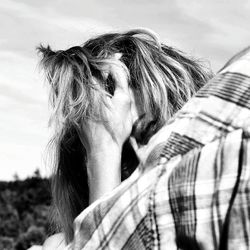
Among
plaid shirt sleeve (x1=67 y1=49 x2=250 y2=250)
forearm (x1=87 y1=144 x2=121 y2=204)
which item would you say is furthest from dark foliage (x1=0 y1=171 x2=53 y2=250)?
plaid shirt sleeve (x1=67 y1=49 x2=250 y2=250)

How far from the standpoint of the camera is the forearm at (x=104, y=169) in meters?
2.39

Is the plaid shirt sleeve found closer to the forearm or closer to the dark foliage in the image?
the forearm

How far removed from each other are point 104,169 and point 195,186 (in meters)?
1.46

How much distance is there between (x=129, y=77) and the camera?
2.49 meters

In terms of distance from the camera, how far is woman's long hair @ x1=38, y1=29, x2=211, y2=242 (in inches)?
94.6

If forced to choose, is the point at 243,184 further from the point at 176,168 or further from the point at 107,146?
the point at 107,146

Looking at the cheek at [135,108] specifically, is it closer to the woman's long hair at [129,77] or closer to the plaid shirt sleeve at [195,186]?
the woman's long hair at [129,77]

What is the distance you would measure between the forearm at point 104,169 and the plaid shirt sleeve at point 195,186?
135 centimetres

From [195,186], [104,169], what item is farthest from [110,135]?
[195,186]

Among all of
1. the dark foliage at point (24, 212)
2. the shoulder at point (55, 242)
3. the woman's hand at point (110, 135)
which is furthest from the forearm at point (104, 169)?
the dark foliage at point (24, 212)

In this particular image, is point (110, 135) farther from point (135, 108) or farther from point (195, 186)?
point (195, 186)

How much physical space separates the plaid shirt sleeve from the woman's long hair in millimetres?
1368

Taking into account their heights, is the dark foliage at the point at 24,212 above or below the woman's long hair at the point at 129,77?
below

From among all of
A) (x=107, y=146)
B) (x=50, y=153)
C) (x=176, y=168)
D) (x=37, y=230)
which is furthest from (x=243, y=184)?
(x=37, y=230)
